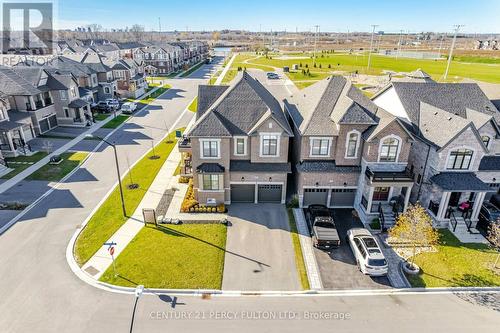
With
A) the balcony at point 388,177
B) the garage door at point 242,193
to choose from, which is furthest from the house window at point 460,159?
the garage door at point 242,193

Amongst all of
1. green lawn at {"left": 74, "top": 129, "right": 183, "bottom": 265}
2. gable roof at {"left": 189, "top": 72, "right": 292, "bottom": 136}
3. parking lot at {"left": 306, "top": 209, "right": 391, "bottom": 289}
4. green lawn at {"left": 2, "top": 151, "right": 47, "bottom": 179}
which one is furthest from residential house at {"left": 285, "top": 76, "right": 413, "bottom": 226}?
green lawn at {"left": 2, "top": 151, "right": 47, "bottom": 179}

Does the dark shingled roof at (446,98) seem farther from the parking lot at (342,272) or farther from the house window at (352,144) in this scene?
Result: the parking lot at (342,272)

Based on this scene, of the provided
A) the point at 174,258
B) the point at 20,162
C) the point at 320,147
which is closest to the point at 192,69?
the point at 20,162

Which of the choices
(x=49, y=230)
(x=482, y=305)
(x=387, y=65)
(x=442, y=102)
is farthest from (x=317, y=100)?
(x=387, y=65)

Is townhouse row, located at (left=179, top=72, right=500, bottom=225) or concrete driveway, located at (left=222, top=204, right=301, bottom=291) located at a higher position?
townhouse row, located at (left=179, top=72, right=500, bottom=225)

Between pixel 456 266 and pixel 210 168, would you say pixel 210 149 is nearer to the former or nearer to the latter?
pixel 210 168

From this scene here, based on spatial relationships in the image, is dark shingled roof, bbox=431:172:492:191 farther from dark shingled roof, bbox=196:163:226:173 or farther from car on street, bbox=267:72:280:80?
car on street, bbox=267:72:280:80

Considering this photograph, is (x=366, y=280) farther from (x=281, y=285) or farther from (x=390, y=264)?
(x=281, y=285)
